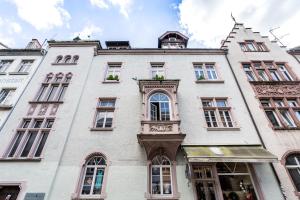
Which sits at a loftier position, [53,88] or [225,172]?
[53,88]

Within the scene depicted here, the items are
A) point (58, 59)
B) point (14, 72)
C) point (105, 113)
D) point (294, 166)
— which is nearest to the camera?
point (294, 166)

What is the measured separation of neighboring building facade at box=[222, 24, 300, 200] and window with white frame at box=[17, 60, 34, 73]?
19577 mm

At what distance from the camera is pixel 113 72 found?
18016 millimetres

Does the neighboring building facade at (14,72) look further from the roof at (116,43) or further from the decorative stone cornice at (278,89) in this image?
the decorative stone cornice at (278,89)

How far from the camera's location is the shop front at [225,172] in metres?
10.9

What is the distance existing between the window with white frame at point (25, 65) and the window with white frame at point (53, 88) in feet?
9.71

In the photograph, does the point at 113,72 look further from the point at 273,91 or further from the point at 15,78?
the point at 273,91

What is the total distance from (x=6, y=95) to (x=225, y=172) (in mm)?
18328

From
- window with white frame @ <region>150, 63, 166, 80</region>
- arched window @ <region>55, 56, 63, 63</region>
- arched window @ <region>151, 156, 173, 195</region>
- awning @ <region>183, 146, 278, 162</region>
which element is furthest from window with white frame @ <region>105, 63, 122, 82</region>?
awning @ <region>183, 146, 278, 162</region>

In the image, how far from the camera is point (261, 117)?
46.4ft

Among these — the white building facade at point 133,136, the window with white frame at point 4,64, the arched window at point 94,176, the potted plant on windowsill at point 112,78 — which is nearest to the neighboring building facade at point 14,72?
the window with white frame at point 4,64

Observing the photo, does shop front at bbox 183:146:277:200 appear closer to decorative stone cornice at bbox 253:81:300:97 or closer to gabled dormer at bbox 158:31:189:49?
decorative stone cornice at bbox 253:81:300:97

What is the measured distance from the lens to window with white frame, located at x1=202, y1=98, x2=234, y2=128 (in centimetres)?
1418

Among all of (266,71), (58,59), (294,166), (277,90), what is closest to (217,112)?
(294,166)
